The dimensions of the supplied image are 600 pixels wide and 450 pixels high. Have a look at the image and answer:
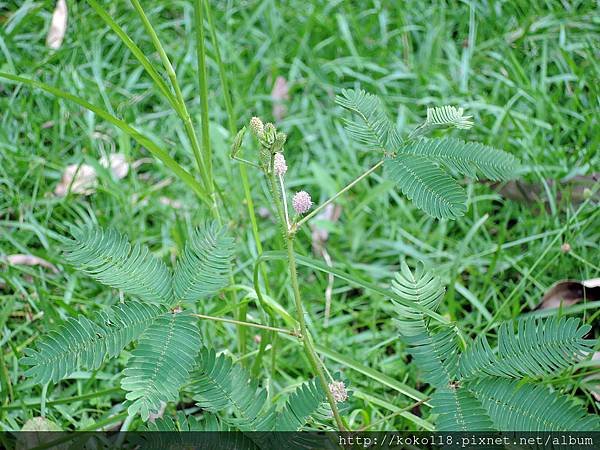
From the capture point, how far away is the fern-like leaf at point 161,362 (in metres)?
1.01

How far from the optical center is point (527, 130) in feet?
7.06

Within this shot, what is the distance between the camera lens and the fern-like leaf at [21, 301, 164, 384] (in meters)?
1.06

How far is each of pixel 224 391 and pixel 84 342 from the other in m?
0.24

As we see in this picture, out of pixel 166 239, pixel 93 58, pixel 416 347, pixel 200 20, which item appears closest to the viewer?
pixel 416 347

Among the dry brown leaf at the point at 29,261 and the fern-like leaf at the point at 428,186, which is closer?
the fern-like leaf at the point at 428,186

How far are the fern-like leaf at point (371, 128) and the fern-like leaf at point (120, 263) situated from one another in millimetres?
407

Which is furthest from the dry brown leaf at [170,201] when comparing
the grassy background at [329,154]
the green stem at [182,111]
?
the green stem at [182,111]

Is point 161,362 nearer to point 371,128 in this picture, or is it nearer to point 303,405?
point 303,405

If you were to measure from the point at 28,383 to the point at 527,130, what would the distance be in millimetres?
1516

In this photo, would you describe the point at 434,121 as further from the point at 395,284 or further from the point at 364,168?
the point at 364,168

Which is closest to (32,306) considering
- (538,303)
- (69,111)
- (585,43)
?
(69,111)

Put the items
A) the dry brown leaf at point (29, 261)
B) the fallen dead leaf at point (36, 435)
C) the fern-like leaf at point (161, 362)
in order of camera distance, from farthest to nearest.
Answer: the dry brown leaf at point (29, 261), the fallen dead leaf at point (36, 435), the fern-like leaf at point (161, 362)

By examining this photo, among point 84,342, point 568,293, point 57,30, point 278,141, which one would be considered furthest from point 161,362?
point 57,30

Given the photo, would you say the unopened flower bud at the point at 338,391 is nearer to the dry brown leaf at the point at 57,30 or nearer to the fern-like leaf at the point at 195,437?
the fern-like leaf at the point at 195,437
